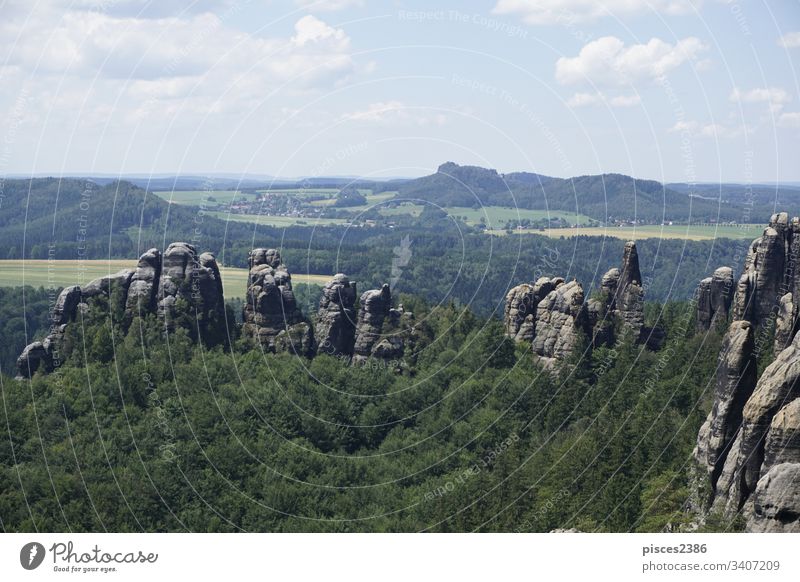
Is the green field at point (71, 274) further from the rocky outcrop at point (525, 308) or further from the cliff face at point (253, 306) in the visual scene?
the rocky outcrop at point (525, 308)

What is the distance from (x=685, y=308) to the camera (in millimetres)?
100125

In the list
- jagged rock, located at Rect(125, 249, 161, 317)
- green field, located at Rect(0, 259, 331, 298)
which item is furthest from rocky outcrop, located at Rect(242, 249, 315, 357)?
green field, located at Rect(0, 259, 331, 298)

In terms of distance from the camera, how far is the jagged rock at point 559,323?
86875mm

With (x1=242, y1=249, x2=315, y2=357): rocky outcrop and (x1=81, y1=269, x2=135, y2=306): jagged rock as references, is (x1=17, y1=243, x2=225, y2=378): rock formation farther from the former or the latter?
(x1=242, y1=249, x2=315, y2=357): rocky outcrop

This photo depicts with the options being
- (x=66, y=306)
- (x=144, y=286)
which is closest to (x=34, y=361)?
(x=66, y=306)

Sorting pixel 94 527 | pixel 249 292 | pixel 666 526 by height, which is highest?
pixel 249 292

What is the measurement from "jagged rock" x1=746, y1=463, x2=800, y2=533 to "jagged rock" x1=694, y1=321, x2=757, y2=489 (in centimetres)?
697

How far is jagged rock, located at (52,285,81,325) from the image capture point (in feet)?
279

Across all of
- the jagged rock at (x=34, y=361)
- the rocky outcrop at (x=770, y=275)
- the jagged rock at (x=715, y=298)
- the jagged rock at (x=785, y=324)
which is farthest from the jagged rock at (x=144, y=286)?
the jagged rock at (x=785, y=324)

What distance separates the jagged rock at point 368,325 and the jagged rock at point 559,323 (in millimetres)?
10816

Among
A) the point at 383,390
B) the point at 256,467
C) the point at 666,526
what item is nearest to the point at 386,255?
the point at 383,390

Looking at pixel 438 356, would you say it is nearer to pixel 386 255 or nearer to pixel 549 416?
pixel 549 416

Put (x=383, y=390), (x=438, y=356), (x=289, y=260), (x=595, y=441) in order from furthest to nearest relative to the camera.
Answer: (x=289, y=260) → (x=438, y=356) → (x=383, y=390) → (x=595, y=441)

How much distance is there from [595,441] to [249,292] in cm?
3026
